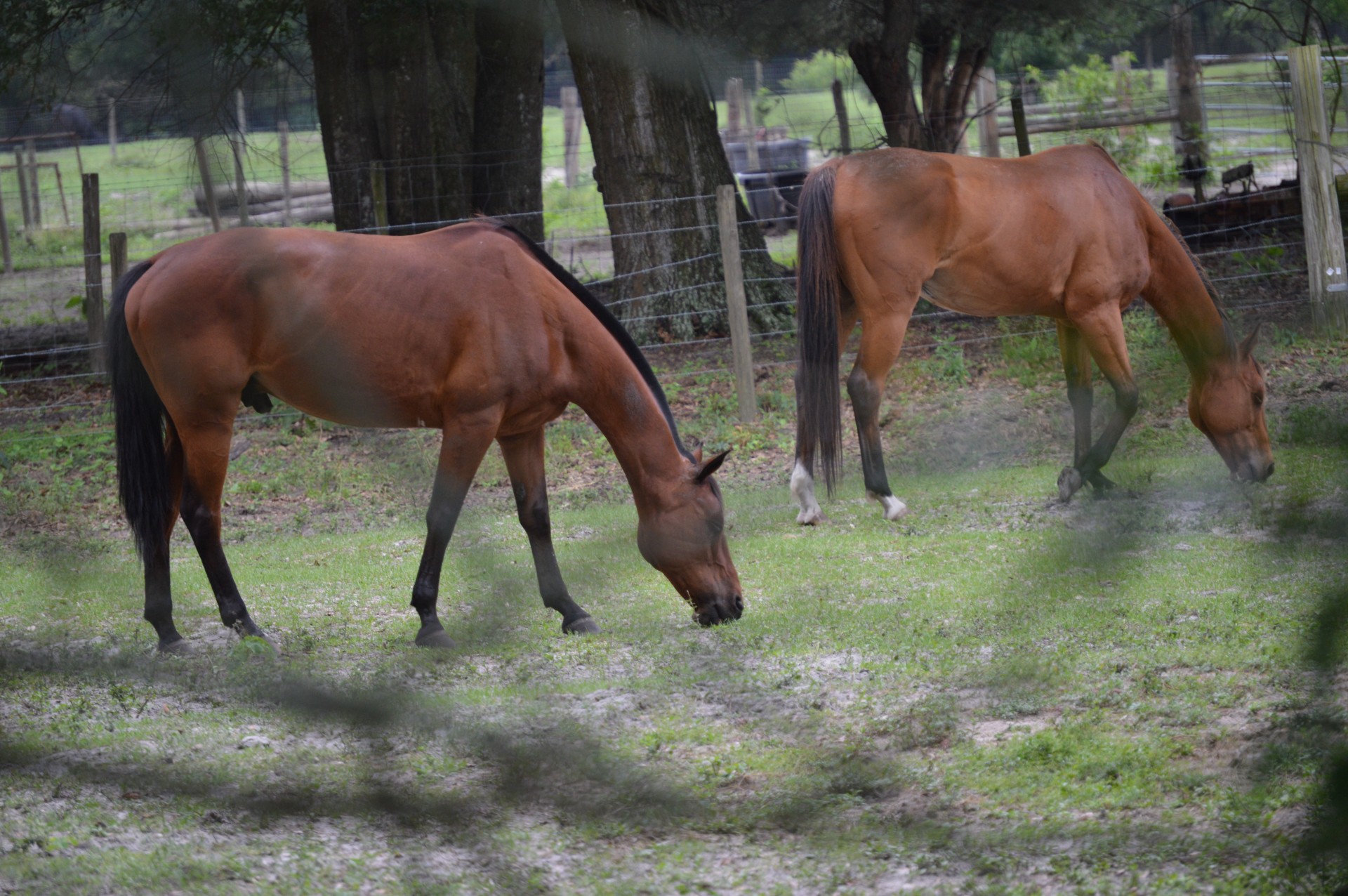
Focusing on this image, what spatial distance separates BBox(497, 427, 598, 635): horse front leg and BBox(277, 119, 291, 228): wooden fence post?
10.2 ft

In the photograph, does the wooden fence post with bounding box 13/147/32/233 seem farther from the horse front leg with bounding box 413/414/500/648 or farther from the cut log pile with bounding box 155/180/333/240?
the horse front leg with bounding box 413/414/500/648

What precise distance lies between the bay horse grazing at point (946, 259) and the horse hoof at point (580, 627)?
1.73 m

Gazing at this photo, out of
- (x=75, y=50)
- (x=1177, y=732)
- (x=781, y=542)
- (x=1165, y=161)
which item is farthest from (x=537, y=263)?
(x=1165, y=161)

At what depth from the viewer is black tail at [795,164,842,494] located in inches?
229

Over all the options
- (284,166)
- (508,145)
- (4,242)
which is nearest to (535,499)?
(4,242)

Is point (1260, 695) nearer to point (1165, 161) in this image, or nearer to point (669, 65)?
point (669, 65)

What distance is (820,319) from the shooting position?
587cm

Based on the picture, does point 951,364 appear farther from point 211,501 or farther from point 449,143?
point 211,501

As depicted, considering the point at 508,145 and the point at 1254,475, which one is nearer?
the point at 1254,475

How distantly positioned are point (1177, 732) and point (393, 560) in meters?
3.81

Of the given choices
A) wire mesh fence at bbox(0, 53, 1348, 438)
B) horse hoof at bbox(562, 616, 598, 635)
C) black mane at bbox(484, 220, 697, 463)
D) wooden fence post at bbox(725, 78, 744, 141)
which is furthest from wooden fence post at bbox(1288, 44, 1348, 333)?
wooden fence post at bbox(725, 78, 744, 141)

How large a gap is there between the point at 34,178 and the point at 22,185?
35 millimetres

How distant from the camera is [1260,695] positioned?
124 inches

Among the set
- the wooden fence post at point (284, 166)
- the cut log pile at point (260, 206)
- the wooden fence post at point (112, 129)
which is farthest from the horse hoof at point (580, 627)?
the wooden fence post at point (112, 129)
